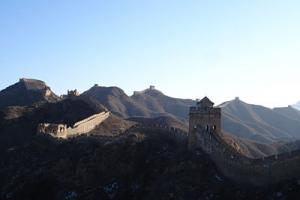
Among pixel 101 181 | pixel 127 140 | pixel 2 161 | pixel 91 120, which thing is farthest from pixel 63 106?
pixel 101 181

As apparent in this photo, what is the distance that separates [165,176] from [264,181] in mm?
13673

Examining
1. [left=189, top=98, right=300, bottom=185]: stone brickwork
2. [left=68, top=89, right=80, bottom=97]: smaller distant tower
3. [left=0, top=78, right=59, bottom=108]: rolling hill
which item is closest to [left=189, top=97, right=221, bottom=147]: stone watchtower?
[left=189, top=98, right=300, bottom=185]: stone brickwork

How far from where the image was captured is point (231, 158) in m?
54.4

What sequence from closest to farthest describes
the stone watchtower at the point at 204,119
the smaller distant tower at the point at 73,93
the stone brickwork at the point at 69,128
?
the stone watchtower at the point at 204,119 → the stone brickwork at the point at 69,128 → the smaller distant tower at the point at 73,93

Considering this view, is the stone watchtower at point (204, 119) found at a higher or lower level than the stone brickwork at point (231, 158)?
higher

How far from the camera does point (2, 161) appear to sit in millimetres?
86062

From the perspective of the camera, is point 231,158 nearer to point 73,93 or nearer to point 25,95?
point 73,93

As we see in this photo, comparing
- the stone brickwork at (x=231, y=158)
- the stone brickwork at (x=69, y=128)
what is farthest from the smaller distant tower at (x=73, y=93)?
the stone brickwork at (x=231, y=158)

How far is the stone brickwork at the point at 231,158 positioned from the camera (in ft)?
156

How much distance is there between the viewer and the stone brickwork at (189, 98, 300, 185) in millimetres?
47688

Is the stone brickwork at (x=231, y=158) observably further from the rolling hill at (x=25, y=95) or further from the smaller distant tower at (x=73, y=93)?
the rolling hill at (x=25, y=95)

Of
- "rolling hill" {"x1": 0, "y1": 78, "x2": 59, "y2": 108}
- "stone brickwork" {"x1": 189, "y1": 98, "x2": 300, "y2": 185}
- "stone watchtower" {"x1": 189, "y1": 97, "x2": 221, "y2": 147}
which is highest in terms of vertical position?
"rolling hill" {"x1": 0, "y1": 78, "x2": 59, "y2": 108}

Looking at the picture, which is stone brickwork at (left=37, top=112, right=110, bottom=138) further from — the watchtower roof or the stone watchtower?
the watchtower roof

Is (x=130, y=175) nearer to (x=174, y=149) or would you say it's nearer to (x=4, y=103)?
(x=174, y=149)
